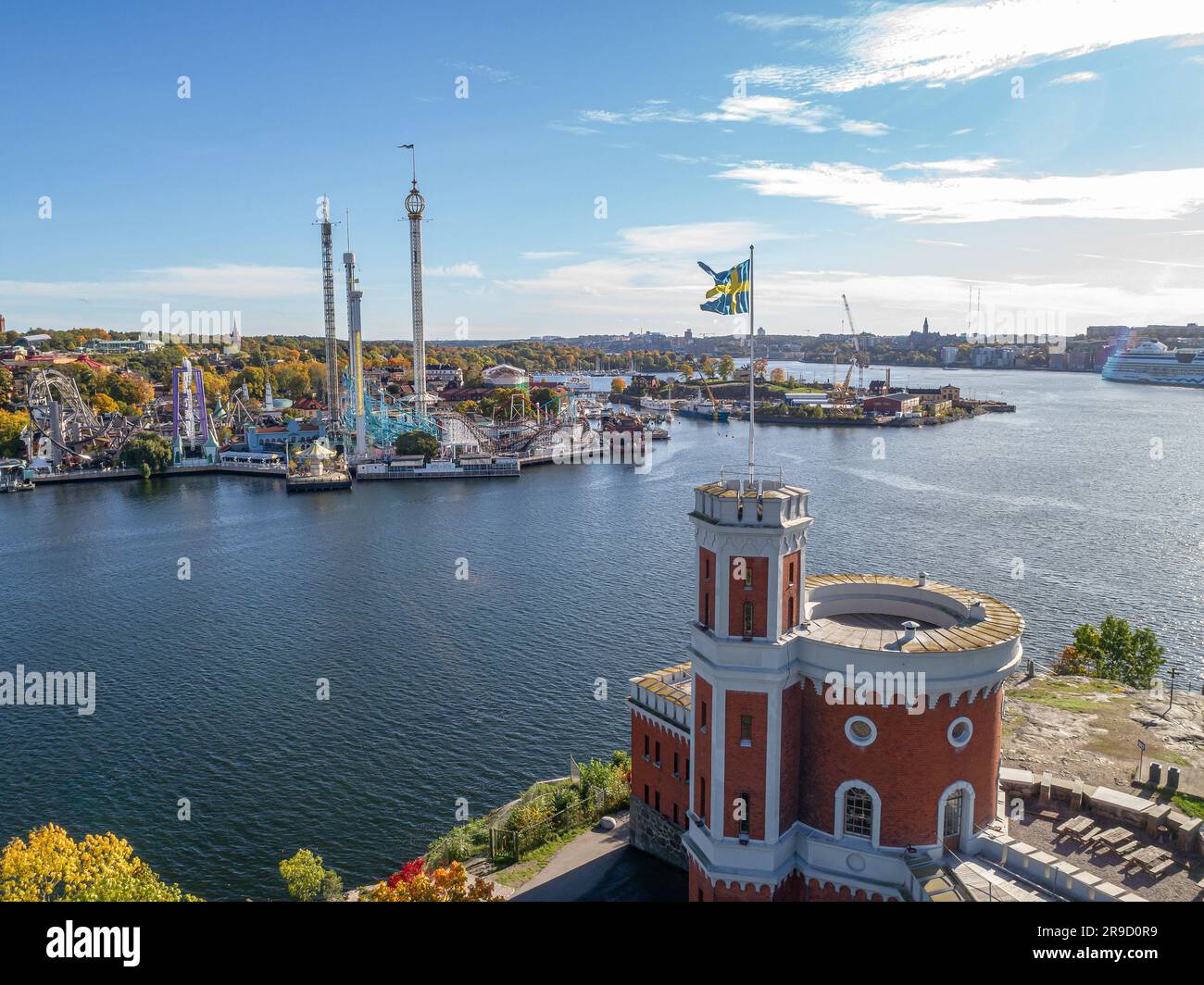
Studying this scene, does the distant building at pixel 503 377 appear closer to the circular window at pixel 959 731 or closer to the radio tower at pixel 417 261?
the radio tower at pixel 417 261

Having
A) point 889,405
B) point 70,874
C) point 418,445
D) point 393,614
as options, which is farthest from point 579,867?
point 889,405

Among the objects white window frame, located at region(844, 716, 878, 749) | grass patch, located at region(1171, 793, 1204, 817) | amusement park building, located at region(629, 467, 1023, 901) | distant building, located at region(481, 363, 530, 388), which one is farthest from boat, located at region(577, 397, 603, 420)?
white window frame, located at region(844, 716, 878, 749)

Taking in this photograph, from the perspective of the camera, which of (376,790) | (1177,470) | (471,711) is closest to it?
(376,790)

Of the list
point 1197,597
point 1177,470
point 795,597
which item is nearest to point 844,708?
point 795,597

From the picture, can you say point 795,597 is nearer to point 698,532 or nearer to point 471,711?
point 698,532

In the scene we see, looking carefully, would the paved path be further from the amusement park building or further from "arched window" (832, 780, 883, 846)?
"arched window" (832, 780, 883, 846)

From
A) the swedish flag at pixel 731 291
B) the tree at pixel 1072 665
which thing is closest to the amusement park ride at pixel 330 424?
the tree at pixel 1072 665
